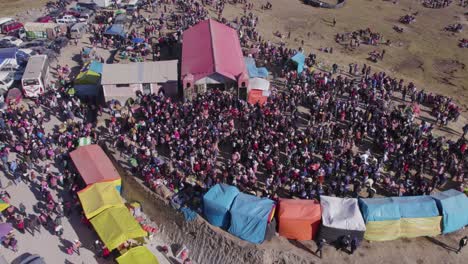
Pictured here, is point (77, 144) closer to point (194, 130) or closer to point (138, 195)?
point (138, 195)

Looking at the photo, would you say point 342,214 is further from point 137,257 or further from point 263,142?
point 137,257

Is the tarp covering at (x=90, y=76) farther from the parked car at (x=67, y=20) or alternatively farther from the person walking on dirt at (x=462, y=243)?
the person walking on dirt at (x=462, y=243)

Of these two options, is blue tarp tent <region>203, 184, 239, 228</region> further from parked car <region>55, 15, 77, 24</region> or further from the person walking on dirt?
parked car <region>55, 15, 77, 24</region>

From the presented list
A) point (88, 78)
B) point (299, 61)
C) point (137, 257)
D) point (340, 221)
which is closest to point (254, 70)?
point (299, 61)

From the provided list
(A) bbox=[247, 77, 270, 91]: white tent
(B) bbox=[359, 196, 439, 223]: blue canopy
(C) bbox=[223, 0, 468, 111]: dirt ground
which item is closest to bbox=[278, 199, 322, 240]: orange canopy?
(B) bbox=[359, 196, 439, 223]: blue canopy

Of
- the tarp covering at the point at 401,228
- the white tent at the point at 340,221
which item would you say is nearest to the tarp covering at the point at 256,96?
the white tent at the point at 340,221
